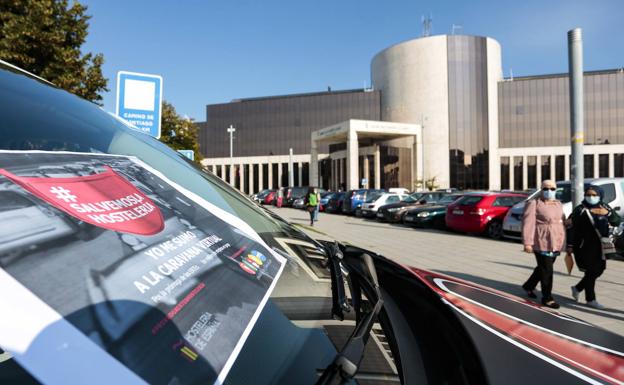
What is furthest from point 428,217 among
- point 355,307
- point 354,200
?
point 355,307

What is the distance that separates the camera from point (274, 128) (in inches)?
3248

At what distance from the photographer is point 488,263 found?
338 inches

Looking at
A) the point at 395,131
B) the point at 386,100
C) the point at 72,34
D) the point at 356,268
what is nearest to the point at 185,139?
the point at 72,34

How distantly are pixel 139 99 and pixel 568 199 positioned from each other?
35.9 feet

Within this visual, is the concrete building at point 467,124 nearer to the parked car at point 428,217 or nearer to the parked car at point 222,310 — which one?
the parked car at point 428,217

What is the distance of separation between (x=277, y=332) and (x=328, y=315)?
0.85 feet

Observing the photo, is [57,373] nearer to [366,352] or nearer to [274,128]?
[366,352]

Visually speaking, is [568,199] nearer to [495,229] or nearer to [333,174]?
[495,229]

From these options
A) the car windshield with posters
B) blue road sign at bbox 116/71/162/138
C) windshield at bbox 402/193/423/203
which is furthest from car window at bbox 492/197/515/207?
the car windshield with posters

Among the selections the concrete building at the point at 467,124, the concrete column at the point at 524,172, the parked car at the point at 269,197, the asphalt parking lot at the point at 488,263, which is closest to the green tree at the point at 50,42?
the asphalt parking lot at the point at 488,263

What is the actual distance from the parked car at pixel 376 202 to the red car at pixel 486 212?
7217 mm

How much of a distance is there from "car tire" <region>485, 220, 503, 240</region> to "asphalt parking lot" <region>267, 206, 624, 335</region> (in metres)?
0.29

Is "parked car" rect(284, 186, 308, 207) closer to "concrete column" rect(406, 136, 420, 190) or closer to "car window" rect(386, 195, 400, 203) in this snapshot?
"car window" rect(386, 195, 400, 203)

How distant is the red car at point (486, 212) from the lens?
12.6 metres
